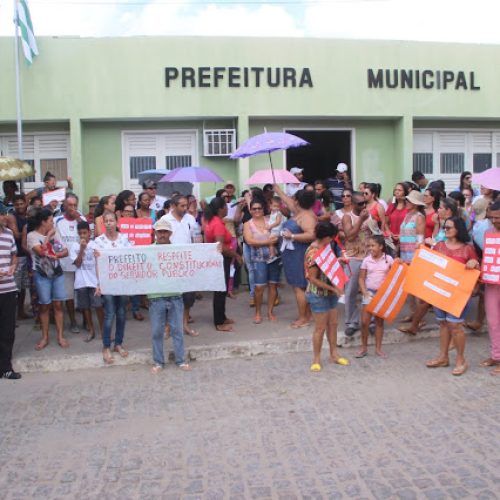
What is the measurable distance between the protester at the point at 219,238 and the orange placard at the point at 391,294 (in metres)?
2.05

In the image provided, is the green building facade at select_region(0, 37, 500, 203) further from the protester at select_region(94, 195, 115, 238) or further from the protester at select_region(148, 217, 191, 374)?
the protester at select_region(148, 217, 191, 374)

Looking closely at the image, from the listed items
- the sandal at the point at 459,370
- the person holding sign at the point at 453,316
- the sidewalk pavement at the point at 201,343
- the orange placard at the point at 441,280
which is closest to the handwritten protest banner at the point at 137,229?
the sidewalk pavement at the point at 201,343

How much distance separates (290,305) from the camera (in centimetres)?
960

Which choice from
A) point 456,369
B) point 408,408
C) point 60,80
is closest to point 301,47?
point 60,80

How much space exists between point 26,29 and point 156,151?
341 centimetres

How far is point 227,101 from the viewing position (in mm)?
12625

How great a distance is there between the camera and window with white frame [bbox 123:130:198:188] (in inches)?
516

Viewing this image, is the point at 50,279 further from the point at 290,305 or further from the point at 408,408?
→ the point at 408,408

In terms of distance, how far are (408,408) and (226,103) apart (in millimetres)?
8701

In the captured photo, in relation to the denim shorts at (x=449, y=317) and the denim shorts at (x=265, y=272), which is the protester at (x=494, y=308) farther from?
the denim shorts at (x=265, y=272)

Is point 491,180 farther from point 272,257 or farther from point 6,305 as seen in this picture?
point 6,305

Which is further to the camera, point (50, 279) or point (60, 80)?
point (60, 80)

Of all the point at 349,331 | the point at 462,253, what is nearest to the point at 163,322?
the point at 349,331

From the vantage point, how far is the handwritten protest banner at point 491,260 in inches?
246
